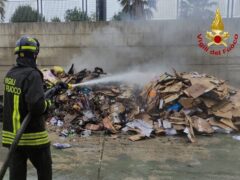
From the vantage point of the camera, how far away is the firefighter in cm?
265

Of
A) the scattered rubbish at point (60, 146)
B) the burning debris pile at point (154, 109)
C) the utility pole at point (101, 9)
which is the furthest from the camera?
the utility pole at point (101, 9)

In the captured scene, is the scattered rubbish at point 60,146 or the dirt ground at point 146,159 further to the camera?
the scattered rubbish at point 60,146

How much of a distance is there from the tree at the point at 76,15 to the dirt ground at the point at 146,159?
4.42 meters

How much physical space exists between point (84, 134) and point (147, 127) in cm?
127

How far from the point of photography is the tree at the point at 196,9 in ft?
A: 28.3

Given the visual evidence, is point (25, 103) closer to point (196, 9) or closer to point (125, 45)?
point (125, 45)

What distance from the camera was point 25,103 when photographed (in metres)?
2.72

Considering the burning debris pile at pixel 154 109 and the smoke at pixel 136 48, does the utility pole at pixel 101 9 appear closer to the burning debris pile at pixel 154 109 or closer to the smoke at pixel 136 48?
the smoke at pixel 136 48

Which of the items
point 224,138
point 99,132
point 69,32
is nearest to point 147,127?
point 99,132

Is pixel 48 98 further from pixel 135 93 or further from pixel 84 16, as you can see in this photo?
pixel 84 16

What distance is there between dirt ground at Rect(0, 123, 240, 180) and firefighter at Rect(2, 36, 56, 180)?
53.7 inches

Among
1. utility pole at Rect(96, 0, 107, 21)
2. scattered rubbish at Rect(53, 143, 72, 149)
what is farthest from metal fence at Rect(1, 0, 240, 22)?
scattered rubbish at Rect(53, 143, 72, 149)

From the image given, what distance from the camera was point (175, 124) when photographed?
20.6 feet

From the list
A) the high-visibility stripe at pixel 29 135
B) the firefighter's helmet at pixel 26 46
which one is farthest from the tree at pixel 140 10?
the high-visibility stripe at pixel 29 135
